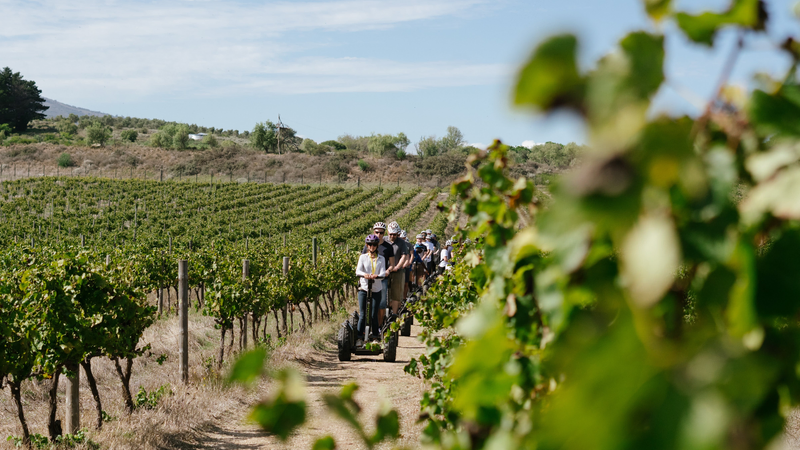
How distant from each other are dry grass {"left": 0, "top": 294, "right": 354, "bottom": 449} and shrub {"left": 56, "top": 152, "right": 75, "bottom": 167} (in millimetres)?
63318

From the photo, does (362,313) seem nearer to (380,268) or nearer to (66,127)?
(380,268)

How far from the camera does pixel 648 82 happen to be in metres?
0.46

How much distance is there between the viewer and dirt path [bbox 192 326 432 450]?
586 cm

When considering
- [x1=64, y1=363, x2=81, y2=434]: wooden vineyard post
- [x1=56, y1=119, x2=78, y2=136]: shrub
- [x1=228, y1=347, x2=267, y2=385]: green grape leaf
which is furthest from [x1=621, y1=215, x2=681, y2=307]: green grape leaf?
[x1=56, y1=119, x2=78, y2=136]: shrub

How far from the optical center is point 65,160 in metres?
66.0

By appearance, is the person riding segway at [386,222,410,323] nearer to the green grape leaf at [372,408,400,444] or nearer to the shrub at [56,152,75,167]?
the green grape leaf at [372,408,400,444]

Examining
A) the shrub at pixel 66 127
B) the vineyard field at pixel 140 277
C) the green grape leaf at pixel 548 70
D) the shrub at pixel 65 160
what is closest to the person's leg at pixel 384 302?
the vineyard field at pixel 140 277

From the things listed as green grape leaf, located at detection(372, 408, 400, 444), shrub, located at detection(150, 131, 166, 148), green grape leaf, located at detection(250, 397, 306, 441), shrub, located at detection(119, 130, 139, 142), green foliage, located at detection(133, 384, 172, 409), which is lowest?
green foliage, located at detection(133, 384, 172, 409)

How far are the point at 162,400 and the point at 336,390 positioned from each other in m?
1.81

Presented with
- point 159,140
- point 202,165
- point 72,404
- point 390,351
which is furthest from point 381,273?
point 159,140

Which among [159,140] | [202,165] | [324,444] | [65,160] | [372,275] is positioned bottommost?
[372,275]

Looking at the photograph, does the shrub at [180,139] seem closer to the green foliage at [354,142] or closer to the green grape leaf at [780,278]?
the green foliage at [354,142]

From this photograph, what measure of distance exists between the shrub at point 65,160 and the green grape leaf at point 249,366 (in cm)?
7347

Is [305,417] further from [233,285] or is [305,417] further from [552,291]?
[233,285]
